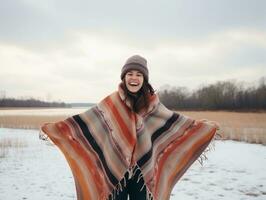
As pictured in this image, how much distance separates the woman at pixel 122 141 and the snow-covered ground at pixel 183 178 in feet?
8.94

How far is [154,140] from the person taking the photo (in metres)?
2.69

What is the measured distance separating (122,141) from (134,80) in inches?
20.1

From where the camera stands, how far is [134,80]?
8.27 ft

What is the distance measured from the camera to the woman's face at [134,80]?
8.26ft

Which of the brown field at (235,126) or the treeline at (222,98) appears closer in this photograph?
the brown field at (235,126)

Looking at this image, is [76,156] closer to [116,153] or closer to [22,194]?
[116,153]

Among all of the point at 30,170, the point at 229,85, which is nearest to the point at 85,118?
the point at 30,170

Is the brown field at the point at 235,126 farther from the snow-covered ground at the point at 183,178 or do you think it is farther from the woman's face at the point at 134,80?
the woman's face at the point at 134,80

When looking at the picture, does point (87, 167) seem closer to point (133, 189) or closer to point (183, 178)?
point (133, 189)

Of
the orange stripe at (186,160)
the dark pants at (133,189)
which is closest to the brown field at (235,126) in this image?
the orange stripe at (186,160)

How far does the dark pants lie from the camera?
2.53 m

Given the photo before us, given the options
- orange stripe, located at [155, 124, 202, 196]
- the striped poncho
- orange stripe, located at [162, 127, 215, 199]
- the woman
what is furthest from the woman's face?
orange stripe, located at [162, 127, 215, 199]

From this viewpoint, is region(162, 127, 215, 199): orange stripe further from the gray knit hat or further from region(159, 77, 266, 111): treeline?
region(159, 77, 266, 111): treeline

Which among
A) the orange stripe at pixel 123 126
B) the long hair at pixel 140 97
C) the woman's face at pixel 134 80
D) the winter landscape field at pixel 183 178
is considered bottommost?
the winter landscape field at pixel 183 178
